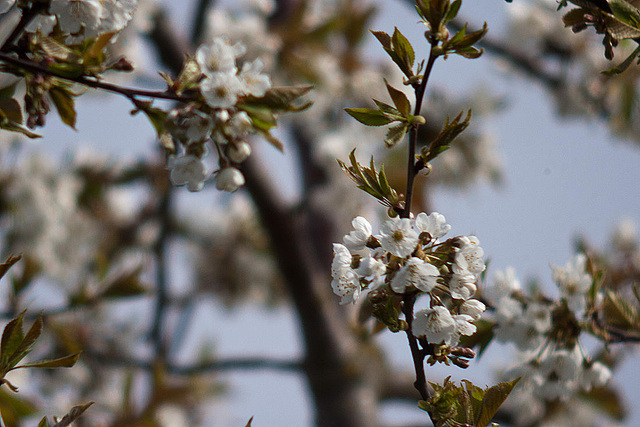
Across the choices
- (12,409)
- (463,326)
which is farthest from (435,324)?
(12,409)

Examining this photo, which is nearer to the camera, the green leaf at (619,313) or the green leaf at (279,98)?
the green leaf at (279,98)

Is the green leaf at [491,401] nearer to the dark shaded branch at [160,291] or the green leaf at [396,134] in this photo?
the green leaf at [396,134]

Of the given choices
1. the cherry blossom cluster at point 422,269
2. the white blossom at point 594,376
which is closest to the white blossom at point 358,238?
the cherry blossom cluster at point 422,269

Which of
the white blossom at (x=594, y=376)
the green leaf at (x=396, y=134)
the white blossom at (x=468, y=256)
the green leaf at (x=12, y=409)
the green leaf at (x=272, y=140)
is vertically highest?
the green leaf at (x=396, y=134)

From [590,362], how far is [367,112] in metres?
0.56

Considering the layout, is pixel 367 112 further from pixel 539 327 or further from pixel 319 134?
pixel 319 134

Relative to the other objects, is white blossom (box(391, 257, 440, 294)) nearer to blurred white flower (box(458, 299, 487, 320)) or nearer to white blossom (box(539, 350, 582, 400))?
blurred white flower (box(458, 299, 487, 320))

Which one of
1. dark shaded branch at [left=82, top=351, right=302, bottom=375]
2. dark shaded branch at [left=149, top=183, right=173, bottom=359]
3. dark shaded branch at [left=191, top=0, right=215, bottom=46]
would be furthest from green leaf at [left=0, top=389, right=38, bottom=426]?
dark shaded branch at [left=149, top=183, right=173, bottom=359]

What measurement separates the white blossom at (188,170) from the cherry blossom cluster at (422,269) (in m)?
0.15

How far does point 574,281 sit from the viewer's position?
83 cm

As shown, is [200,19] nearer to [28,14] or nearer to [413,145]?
[28,14]

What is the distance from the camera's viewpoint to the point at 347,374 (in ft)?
7.27

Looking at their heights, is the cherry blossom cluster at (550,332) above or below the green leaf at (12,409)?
above

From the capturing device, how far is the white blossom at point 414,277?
0.50 meters
